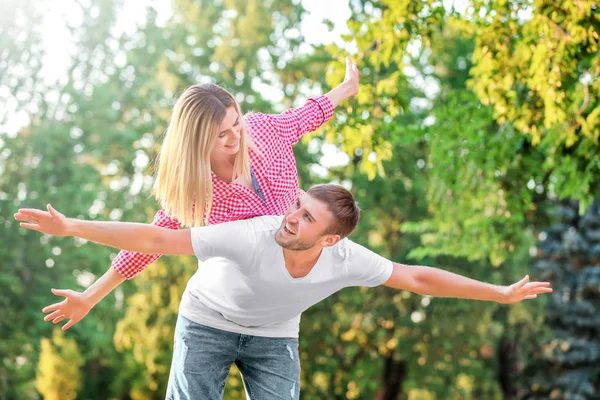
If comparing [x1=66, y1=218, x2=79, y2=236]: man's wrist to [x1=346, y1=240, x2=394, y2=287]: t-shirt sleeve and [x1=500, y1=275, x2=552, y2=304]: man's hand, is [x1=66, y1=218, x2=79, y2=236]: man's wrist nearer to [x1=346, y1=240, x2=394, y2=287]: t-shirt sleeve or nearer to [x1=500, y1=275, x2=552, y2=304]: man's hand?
[x1=346, y1=240, x2=394, y2=287]: t-shirt sleeve

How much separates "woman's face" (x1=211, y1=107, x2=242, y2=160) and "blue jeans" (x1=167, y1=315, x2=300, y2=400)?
2.68ft

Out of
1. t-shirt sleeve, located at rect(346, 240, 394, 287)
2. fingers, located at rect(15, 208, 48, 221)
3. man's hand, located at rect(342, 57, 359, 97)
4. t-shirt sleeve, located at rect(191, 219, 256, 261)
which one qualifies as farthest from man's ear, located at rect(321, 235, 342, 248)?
man's hand, located at rect(342, 57, 359, 97)

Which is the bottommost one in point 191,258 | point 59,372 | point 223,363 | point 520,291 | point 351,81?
point 59,372

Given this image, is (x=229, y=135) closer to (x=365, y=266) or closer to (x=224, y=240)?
(x=224, y=240)

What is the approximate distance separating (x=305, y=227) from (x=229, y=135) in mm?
550

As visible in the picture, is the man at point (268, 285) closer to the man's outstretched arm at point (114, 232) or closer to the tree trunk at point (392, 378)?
the man's outstretched arm at point (114, 232)

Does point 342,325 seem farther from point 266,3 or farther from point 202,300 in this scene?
point 202,300

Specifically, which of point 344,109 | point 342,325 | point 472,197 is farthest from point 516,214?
point 342,325

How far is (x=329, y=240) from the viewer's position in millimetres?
3652

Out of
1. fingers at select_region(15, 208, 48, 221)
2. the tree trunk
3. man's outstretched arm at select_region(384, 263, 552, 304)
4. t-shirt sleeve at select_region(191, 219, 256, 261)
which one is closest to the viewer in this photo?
fingers at select_region(15, 208, 48, 221)

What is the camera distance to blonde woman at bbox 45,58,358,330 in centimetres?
363

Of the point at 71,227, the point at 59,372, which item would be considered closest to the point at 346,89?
the point at 71,227

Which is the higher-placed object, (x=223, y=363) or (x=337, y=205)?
(x=337, y=205)

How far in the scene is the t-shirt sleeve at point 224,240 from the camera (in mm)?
3434
